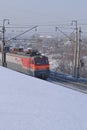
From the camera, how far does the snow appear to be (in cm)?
294

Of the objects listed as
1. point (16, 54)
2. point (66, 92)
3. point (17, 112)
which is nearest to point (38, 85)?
point (66, 92)

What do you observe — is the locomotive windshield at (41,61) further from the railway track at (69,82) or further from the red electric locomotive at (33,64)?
the railway track at (69,82)

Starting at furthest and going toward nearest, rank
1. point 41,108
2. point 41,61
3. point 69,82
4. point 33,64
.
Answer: point 41,61
point 33,64
point 69,82
point 41,108

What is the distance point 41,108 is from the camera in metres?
3.68

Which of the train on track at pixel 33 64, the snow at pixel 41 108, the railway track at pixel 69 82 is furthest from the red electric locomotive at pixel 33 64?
the snow at pixel 41 108

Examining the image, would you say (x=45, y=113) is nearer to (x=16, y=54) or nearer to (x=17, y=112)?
(x=17, y=112)

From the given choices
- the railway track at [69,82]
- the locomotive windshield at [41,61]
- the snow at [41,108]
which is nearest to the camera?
the snow at [41,108]

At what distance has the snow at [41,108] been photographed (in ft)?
9.66

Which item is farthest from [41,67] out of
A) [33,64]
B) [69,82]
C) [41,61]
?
[69,82]

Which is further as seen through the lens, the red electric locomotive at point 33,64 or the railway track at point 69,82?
the red electric locomotive at point 33,64

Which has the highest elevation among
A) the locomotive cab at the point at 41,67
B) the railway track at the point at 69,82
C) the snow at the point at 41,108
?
the snow at the point at 41,108

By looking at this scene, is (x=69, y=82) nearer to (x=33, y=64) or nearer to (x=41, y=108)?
(x=33, y=64)

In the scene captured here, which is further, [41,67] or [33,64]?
[41,67]

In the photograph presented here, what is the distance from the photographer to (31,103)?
4.04 meters
